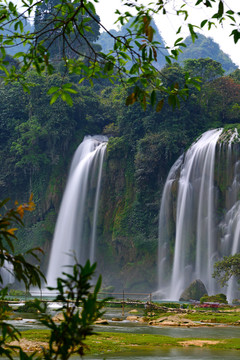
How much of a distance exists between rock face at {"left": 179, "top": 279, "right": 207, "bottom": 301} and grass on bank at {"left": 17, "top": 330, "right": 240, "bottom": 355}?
17416mm

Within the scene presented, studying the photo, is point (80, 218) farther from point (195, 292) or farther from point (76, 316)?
point (76, 316)

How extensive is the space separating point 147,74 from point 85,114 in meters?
43.4

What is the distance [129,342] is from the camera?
11.9 m

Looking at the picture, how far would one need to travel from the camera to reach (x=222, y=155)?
3388cm

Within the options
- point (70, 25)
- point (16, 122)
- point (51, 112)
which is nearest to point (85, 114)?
point (51, 112)

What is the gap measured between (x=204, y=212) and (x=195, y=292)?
6.33 metres

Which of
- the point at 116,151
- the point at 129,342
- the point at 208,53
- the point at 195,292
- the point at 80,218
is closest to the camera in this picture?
the point at 129,342

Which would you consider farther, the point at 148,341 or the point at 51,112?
the point at 51,112

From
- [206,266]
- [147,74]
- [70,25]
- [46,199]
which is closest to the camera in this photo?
[147,74]

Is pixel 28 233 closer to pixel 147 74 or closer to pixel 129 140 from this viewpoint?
pixel 129 140

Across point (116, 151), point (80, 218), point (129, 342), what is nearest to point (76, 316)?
point (129, 342)

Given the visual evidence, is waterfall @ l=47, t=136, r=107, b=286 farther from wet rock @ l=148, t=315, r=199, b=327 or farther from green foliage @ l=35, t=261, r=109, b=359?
green foliage @ l=35, t=261, r=109, b=359

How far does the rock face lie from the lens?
2984cm

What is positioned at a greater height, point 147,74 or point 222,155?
point 222,155
